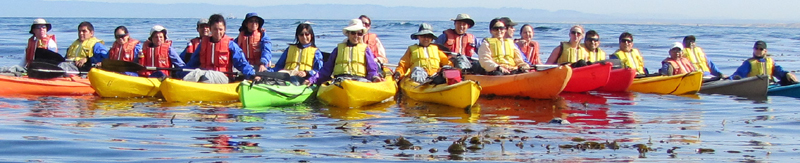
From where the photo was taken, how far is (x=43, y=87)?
12695mm

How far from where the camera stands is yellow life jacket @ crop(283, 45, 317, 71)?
1233cm

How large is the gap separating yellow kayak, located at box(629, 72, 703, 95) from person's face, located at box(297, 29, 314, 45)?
16.7ft

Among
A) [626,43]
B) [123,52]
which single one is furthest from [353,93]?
[626,43]

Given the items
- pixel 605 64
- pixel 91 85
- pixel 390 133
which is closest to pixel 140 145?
pixel 390 133

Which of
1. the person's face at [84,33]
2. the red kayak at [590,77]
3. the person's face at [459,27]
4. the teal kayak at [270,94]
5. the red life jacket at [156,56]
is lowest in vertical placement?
the teal kayak at [270,94]

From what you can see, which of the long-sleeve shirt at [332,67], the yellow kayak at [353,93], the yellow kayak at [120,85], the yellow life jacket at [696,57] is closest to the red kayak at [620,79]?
the yellow life jacket at [696,57]

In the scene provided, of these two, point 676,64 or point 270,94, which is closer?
point 270,94

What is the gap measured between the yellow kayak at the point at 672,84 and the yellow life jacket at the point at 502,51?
7.42ft

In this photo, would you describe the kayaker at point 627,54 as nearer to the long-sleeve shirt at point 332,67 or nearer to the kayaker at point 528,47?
the kayaker at point 528,47

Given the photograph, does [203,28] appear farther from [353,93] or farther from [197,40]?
[353,93]

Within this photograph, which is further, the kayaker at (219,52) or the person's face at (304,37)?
the kayaker at (219,52)

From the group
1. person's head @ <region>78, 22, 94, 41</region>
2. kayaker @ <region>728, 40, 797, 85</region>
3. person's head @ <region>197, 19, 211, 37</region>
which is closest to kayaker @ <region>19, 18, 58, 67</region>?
person's head @ <region>78, 22, 94, 41</region>

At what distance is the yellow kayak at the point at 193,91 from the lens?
11383 millimetres

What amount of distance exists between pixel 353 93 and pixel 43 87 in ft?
14.3
